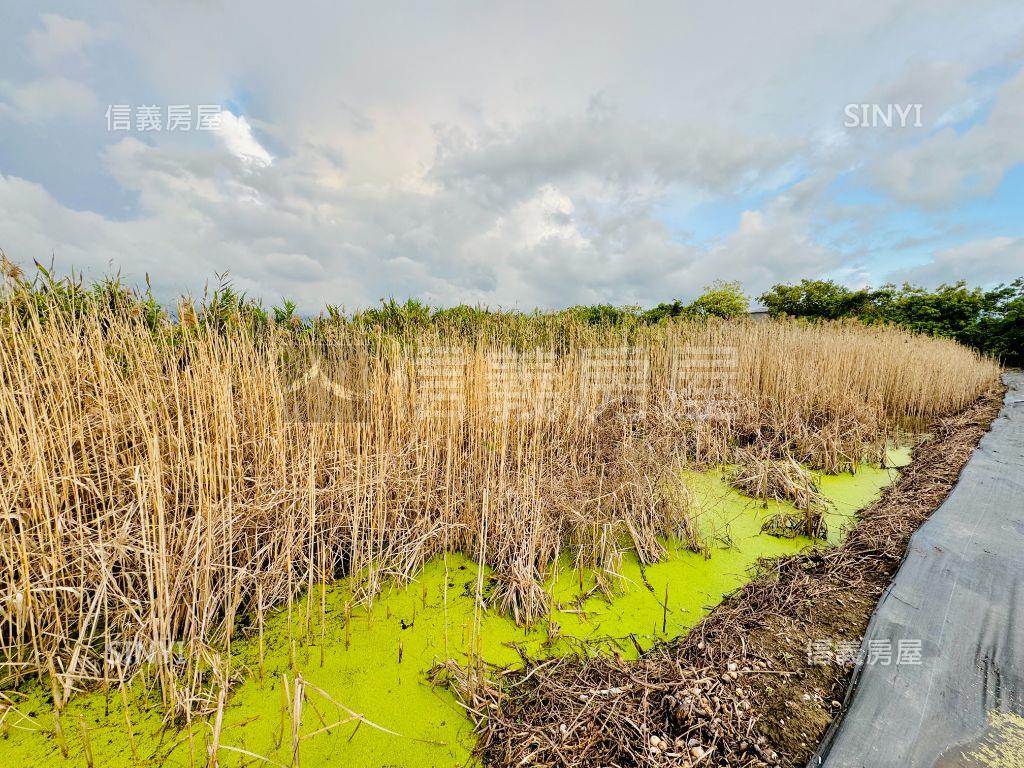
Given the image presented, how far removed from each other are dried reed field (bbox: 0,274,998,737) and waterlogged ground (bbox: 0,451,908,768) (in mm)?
88

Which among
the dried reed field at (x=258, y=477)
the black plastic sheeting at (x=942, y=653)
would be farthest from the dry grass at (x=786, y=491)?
the black plastic sheeting at (x=942, y=653)

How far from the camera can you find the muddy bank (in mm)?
1104

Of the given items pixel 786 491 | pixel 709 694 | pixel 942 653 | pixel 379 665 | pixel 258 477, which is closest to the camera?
pixel 709 694

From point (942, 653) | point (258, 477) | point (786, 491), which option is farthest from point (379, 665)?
point (786, 491)

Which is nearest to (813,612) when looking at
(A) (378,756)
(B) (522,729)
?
(B) (522,729)

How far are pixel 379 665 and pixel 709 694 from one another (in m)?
1.11

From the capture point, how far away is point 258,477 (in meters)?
1.95

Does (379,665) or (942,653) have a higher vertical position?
(942,653)

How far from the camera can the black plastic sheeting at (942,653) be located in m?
1.06

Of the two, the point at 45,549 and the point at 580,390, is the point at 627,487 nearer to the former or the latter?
the point at 580,390

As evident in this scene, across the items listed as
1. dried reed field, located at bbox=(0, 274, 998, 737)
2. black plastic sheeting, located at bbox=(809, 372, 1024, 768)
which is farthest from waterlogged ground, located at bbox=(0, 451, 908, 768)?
black plastic sheeting, located at bbox=(809, 372, 1024, 768)

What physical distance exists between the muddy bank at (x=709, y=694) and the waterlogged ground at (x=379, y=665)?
146mm

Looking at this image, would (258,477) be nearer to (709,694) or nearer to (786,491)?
(709,694)

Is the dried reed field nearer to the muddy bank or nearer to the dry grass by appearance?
the dry grass
